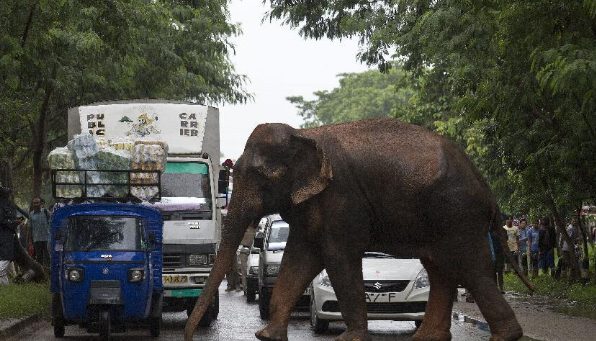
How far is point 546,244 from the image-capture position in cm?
3397

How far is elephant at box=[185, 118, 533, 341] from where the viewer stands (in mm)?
10703

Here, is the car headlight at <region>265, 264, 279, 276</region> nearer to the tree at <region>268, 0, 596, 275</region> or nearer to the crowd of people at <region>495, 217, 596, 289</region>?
the tree at <region>268, 0, 596, 275</region>

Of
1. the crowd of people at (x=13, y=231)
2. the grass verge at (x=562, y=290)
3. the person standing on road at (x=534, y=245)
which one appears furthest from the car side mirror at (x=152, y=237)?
the person standing on road at (x=534, y=245)

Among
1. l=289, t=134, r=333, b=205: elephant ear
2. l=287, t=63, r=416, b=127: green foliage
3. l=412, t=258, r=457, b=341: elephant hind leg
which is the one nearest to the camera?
l=289, t=134, r=333, b=205: elephant ear

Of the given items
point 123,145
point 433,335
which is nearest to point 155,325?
point 123,145

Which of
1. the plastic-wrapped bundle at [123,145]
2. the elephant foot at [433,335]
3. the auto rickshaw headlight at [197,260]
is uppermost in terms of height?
the plastic-wrapped bundle at [123,145]

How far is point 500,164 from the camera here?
2622cm

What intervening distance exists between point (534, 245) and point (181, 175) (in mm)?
Result: 17383

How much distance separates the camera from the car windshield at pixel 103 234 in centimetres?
1703

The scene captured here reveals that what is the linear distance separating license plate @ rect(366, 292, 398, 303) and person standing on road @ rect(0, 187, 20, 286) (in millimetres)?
6796

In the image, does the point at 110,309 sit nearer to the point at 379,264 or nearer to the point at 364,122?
the point at 379,264

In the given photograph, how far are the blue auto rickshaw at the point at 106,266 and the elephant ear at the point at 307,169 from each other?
6336 mm

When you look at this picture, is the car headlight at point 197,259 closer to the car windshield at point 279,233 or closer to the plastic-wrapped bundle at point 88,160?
the plastic-wrapped bundle at point 88,160

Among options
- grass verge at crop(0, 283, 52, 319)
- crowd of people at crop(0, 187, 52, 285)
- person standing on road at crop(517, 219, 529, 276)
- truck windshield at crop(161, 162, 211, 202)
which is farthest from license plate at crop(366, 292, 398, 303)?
person standing on road at crop(517, 219, 529, 276)
